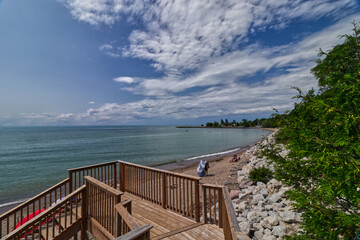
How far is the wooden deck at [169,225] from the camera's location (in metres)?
3.55

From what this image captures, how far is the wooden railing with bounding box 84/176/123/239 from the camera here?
3.61 meters

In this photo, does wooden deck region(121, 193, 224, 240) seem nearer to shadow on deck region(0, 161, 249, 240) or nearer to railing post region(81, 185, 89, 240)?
shadow on deck region(0, 161, 249, 240)

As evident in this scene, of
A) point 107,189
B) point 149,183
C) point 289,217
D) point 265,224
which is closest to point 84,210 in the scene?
point 107,189

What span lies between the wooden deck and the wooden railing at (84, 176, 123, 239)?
0.82 metres

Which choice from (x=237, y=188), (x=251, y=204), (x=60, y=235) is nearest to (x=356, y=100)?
(x=251, y=204)

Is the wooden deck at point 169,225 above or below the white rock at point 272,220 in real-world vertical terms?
above

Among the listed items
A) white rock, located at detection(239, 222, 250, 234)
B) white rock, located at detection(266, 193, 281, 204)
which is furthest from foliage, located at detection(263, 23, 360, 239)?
white rock, located at detection(266, 193, 281, 204)

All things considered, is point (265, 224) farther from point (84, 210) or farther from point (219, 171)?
point (219, 171)

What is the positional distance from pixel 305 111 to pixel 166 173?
373 centimetres

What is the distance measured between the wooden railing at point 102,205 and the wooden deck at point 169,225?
0.82 meters

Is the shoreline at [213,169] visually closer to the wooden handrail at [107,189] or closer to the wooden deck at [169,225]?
the wooden deck at [169,225]

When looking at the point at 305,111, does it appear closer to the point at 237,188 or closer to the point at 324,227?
the point at 324,227

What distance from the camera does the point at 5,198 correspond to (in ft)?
37.4

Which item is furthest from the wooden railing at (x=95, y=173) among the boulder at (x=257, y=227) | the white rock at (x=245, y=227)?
the boulder at (x=257, y=227)
